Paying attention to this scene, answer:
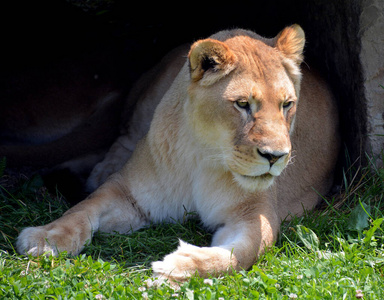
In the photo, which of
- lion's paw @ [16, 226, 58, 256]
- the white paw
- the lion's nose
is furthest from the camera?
lion's paw @ [16, 226, 58, 256]

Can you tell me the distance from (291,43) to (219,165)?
783mm

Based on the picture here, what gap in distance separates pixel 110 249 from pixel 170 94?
98 centimetres

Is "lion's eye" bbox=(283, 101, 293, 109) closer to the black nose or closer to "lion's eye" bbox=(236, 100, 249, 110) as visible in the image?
"lion's eye" bbox=(236, 100, 249, 110)

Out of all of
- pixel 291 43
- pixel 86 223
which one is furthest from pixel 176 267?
pixel 291 43

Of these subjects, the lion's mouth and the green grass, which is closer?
the green grass

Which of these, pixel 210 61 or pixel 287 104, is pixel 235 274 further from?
pixel 210 61

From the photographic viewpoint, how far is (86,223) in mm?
2996

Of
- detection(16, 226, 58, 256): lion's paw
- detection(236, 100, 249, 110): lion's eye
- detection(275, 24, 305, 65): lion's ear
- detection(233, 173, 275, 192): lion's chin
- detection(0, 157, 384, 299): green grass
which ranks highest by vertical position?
detection(275, 24, 305, 65): lion's ear

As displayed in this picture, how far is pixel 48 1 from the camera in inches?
189

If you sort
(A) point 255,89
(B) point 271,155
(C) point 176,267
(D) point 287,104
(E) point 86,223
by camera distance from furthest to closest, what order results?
1. (E) point 86,223
2. (D) point 287,104
3. (A) point 255,89
4. (B) point 271,155
5. (C) point 176,267

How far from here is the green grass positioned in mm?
2381

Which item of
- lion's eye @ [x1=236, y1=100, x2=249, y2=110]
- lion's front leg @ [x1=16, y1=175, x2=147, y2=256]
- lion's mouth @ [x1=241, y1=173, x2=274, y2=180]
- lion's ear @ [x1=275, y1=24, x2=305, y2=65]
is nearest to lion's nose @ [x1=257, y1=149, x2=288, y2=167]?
lion's mouth @ [x1=241, y1=173, x2=274, y2=180]

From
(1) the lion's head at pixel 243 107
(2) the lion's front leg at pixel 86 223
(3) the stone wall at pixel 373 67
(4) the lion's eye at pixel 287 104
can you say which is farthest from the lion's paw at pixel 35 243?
(3) the stone wall at pixel 373 67

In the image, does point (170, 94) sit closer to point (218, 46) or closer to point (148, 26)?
point (218, 46)
